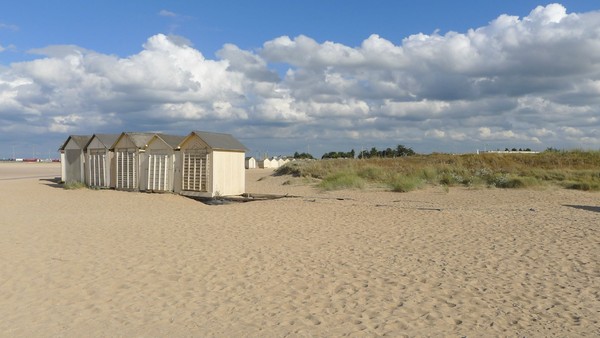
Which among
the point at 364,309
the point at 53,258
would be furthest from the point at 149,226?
the point at 364,309

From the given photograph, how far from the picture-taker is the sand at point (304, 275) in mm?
5199

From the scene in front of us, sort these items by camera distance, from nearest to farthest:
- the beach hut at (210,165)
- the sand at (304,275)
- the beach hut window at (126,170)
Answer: the sand at (304,275) < the beach hut at (210,165) < the beach hut window at (126,170)

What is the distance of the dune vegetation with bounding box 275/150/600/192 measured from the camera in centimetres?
2289

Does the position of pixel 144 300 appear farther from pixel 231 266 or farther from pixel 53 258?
pixel 53 258

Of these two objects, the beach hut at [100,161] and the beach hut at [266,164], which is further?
the beach hut at [266,164]

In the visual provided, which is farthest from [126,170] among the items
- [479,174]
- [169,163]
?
[479,174]

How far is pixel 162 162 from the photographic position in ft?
68.6

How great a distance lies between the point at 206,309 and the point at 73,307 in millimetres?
1588

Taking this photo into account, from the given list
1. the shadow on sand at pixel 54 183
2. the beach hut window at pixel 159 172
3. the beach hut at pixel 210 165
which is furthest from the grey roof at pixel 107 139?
the beach hut at pixel 210 165

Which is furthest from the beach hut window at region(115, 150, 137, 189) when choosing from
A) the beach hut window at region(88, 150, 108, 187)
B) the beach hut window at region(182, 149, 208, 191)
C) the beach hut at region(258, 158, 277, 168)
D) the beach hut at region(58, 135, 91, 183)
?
the beach hut at region(258, 158, 277, 168)

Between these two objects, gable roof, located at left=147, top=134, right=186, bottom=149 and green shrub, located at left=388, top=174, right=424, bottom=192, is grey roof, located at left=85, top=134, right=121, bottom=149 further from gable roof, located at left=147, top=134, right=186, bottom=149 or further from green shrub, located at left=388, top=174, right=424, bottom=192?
green shrub, located at left=388, top=174, right=424, bottom=192

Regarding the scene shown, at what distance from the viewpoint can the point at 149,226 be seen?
484 inches

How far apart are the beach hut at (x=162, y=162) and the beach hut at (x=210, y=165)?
20.5 inches

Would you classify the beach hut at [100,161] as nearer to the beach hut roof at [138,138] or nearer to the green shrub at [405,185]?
the beach hut roof at [138,138]
